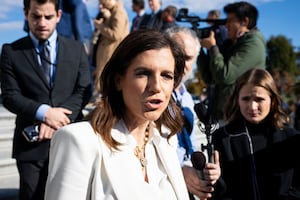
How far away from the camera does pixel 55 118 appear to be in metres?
2.43

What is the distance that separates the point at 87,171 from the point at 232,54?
7.73ft

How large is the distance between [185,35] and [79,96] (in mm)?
780

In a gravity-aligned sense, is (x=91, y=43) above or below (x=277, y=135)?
above

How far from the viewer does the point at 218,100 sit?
3.48m

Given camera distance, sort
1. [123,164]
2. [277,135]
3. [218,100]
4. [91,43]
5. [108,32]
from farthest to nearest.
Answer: [91,43]
[108,32]
[218,100]
[277,135]
[123,164]

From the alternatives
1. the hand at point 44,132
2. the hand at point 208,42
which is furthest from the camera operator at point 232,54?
the hand at point 44,132

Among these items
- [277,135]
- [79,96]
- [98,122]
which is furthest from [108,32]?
[98,122]

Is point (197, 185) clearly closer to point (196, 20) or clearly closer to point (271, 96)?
point (271, 96)

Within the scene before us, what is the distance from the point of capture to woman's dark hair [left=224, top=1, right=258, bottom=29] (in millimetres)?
3520

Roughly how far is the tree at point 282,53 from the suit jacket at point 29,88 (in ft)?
161

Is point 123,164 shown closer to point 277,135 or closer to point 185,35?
point 185,35

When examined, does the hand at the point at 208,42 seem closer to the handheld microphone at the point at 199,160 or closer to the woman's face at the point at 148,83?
the handheld microphone at the point at 199,160

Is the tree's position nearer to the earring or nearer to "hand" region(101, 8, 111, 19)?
"hand" region(101, 8, 111, 19)

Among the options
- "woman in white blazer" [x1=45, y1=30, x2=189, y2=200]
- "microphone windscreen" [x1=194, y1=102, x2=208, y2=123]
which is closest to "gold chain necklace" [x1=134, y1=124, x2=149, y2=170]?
"woman in white blazer" [x1=45, y1=30, x2=189, y2=200]
